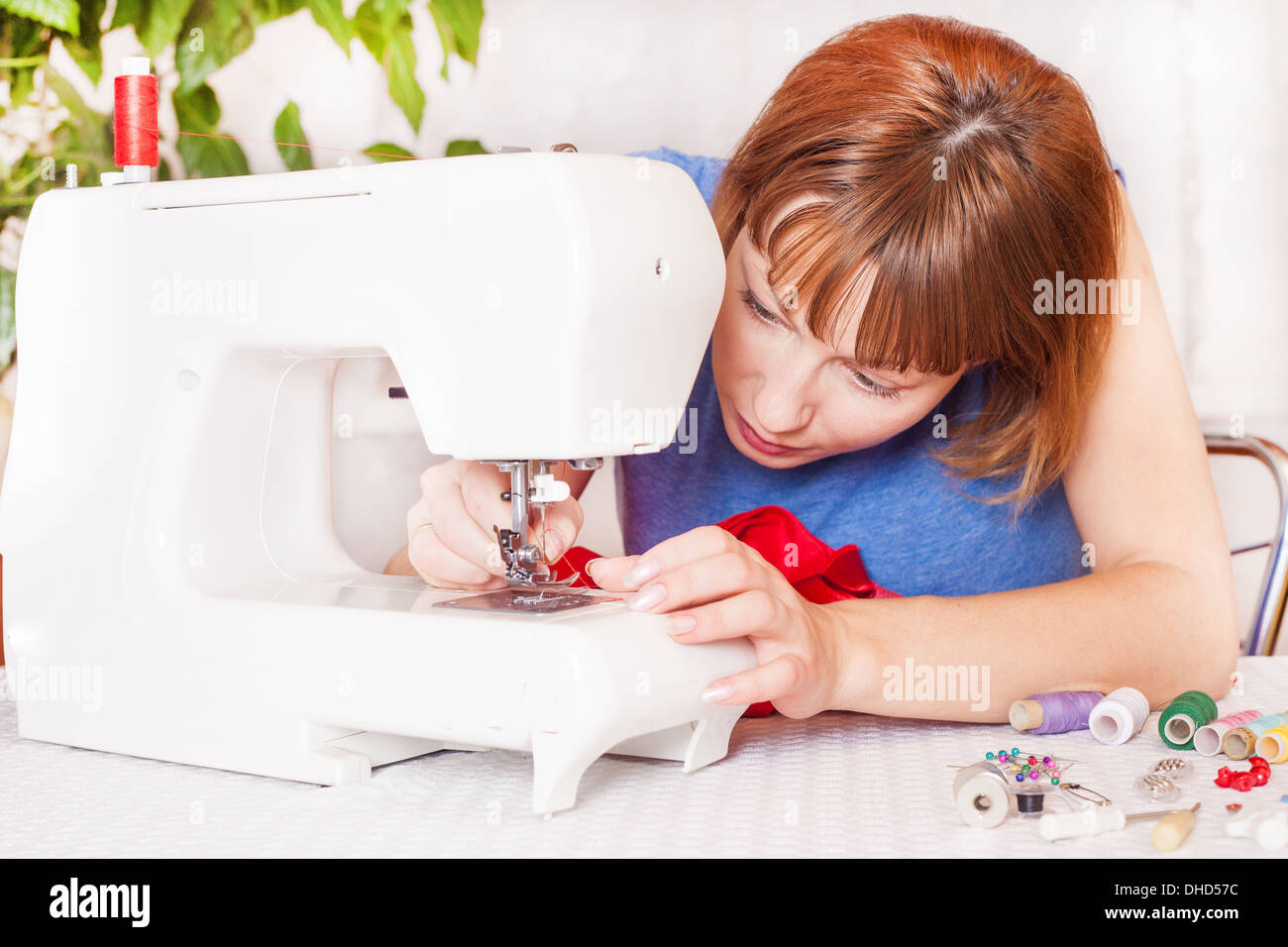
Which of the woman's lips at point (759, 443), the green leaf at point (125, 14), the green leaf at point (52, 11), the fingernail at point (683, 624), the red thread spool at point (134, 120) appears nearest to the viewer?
the fingernail at point (683, 624)

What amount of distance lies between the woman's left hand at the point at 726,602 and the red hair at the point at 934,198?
262 mm

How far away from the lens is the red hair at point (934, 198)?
1081mm

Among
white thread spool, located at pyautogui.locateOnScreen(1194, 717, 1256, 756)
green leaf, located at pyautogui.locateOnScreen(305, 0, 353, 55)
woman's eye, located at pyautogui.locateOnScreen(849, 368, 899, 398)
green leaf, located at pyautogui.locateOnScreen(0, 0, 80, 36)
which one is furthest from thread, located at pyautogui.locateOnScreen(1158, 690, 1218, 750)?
green leaf, located at pyautogui.locateOnScreen(0, 0, 80, 36)

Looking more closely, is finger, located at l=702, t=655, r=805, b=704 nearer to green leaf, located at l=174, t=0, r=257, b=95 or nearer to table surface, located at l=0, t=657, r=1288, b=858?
table surface, located at l=0, t=657, r=1288, b=858

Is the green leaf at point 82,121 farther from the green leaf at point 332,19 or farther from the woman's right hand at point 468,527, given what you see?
the woman's right hand at point 468,527

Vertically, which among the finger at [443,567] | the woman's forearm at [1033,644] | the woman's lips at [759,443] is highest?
the woman's lips at [759,443]

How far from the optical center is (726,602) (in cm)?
93

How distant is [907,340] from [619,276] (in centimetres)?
33

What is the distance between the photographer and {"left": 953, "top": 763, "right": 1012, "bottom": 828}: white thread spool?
31.9 inches

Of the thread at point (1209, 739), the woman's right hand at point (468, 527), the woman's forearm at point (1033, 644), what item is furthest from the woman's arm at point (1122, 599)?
the woman's right hand at point (468, 527)

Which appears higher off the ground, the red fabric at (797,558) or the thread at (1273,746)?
the red fabric at (797,558)

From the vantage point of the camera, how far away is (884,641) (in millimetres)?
1053

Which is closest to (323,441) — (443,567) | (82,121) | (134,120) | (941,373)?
(443,567)

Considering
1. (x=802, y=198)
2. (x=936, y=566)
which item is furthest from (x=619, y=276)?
(x=936, y=566)
